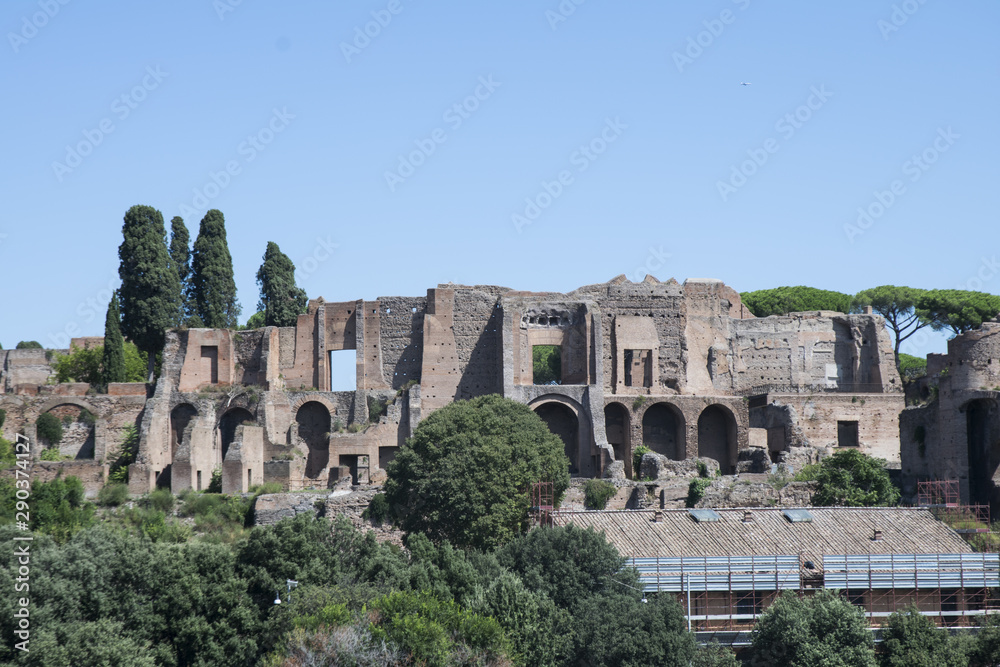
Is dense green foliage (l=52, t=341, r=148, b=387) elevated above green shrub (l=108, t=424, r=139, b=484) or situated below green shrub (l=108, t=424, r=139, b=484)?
above

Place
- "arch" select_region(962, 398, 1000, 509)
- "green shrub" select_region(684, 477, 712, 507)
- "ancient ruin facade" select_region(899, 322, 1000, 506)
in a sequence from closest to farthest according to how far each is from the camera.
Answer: "green shrub" select_region(684, 477, 712, 507) < "arch" select_region(962, 398, 1000, 509) < "ancient ruin facade" select_region(899, 322, 1000, 506)

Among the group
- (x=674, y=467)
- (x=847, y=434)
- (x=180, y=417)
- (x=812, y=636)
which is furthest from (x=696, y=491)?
(x=180, y=417)

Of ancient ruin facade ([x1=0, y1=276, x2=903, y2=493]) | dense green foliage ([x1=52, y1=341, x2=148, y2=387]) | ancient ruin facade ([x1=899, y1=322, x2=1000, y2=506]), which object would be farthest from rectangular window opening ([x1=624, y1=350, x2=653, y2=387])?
dense green foliage ([x1=52, y1=341, x2=148, y2=387])

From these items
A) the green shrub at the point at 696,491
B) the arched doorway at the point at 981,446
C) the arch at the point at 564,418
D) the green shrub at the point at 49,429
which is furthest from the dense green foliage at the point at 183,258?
the arched doorway at the point at 981,446

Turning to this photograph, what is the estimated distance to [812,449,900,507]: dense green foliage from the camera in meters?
42.8

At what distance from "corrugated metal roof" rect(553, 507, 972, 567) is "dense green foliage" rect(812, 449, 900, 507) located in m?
4.39

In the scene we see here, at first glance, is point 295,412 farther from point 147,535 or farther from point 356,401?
point 147,535

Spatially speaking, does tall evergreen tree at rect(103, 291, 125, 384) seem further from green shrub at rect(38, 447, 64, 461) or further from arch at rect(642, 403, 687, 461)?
arch at rect(642, 403, 687, 461)

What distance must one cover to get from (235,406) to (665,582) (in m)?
21.6

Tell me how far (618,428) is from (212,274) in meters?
16.8

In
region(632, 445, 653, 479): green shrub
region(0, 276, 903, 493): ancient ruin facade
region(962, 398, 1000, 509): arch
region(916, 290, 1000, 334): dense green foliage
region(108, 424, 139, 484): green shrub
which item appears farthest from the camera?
region(916, 290, 1000, 334): dense green foliage

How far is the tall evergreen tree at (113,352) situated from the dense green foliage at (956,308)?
3746cm

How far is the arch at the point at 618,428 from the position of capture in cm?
5078

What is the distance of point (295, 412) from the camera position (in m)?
50.8
